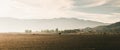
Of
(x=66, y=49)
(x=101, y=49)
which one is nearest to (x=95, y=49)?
(x=101, y=49)

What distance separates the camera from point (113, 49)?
104625 mm

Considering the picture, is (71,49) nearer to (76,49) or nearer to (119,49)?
(76,49)

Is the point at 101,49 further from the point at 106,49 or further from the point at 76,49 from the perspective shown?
the point at 76,49

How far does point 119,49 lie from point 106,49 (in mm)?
4245

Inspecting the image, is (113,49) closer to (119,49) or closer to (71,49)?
(119,49)

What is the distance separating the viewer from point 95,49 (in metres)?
105

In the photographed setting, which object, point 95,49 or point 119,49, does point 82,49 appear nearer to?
point 95,49

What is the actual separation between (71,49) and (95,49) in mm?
7985

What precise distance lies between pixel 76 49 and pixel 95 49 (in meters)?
6.21

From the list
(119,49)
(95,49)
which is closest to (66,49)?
(95,49)

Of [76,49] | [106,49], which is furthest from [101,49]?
[76,49]

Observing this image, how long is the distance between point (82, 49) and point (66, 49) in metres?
5.30

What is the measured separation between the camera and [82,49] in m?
107

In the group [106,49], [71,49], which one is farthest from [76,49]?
[106,49]
